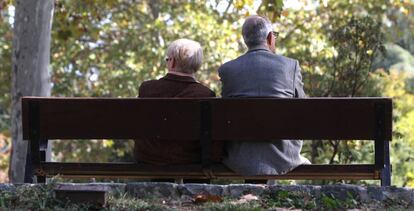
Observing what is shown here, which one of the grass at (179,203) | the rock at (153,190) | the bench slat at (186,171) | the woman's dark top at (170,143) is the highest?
the woman's dark top at (170,143)

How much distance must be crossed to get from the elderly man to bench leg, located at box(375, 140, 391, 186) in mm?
540

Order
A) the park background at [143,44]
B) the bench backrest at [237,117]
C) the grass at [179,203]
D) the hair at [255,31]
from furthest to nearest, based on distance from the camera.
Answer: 1. the park background at [143,44]
2. the hair at [255,31]
3. the bench backrest at [237,117]
4. the grass at [179,203]

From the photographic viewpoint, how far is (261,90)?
6410 mm

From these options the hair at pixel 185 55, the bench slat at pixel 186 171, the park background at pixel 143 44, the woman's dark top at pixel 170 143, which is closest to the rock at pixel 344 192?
the bench slat at pixel 186 171

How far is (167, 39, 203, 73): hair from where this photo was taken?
21.8 ft

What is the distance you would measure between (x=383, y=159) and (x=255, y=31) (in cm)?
132

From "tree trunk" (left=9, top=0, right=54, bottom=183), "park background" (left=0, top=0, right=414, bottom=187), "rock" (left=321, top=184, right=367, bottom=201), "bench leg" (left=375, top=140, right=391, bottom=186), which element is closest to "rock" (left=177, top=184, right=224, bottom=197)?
"rock" (left=321, top=184, right=367, bottom=201)

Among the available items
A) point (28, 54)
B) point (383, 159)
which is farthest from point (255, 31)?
point (28, 54)

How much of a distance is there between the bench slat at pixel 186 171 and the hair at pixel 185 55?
776 mm

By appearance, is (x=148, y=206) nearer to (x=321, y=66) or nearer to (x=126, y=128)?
(x=126, y=128)

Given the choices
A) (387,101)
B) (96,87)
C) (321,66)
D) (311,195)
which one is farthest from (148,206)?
(96,87)

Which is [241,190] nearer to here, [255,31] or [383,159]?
[383,159]

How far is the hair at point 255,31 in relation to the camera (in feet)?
21.5

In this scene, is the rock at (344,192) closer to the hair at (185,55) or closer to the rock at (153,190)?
the rock at (153,190)
